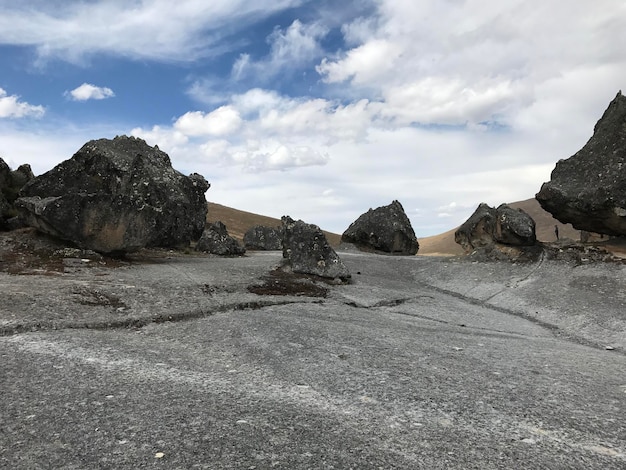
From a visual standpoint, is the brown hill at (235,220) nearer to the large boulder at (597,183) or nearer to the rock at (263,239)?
the rock at (263,239)

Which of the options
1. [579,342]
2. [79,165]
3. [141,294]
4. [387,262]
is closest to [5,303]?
[141,294]

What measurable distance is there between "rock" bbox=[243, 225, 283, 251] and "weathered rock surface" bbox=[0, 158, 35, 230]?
1631 centimetres

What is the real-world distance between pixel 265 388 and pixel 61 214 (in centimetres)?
1279

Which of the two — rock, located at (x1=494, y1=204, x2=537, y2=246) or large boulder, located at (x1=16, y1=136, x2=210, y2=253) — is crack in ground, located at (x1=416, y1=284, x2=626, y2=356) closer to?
rock, located at (x1=494, y1=204, x2=537, y2=246)

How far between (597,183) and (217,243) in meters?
17.6

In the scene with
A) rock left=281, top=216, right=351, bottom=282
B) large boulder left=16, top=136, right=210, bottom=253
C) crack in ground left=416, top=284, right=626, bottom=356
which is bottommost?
crack in ground left=416, top=284, right=626, bottom=356

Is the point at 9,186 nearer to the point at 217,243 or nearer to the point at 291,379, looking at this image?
the point at 217,243

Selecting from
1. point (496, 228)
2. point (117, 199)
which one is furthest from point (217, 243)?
point (496, 228)

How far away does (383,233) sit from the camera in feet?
104

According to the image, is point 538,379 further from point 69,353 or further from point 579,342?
point 69,353

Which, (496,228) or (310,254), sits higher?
(496,228)

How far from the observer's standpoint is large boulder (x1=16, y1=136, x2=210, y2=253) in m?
16.7

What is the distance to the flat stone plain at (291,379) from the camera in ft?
15.6

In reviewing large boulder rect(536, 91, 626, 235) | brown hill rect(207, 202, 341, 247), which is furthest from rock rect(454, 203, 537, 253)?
brown hill rect(207, 202, 341, 247)
